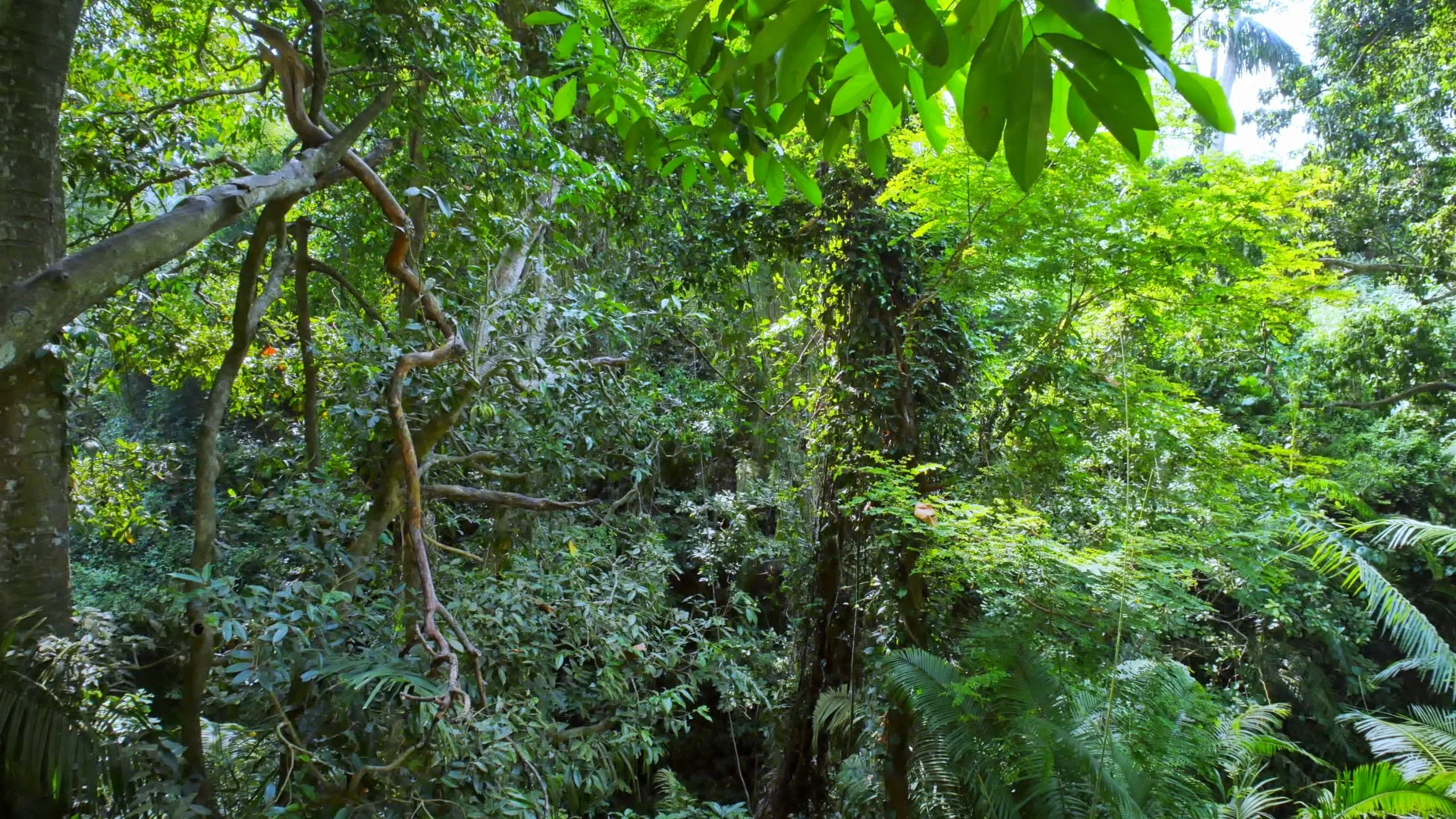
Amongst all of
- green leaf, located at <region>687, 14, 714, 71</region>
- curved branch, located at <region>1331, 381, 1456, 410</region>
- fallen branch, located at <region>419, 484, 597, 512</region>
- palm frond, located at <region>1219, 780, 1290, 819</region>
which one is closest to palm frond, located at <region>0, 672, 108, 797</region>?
fallen branch, located at <region>419, 484, 597, 512</region>

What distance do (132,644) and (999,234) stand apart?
3.15m

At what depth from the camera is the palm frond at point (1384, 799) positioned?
9.67ft

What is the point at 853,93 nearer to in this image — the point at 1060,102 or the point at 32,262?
the point at 1060,102

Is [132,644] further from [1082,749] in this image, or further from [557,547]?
[1082,749]

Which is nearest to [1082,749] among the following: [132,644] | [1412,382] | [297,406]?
[132,644]

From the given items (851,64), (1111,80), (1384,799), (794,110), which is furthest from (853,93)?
(1384,799)

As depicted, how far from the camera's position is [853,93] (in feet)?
2.62

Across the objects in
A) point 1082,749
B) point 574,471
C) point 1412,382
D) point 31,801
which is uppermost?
point 1412,382

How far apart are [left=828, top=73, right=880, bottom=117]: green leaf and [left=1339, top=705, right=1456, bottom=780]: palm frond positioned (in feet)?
14.7

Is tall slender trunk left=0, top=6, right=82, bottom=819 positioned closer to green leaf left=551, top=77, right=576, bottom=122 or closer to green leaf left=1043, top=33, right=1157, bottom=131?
green leaf left=551, top=77, right=576, bottom=122

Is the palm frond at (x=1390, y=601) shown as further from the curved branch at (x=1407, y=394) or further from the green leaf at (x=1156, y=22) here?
the green leaf at (x=1156, y=22)

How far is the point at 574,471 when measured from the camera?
3426 mm

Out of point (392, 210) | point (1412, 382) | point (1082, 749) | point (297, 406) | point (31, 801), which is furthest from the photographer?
point (1412, 382)

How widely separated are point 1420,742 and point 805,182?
4888mm
